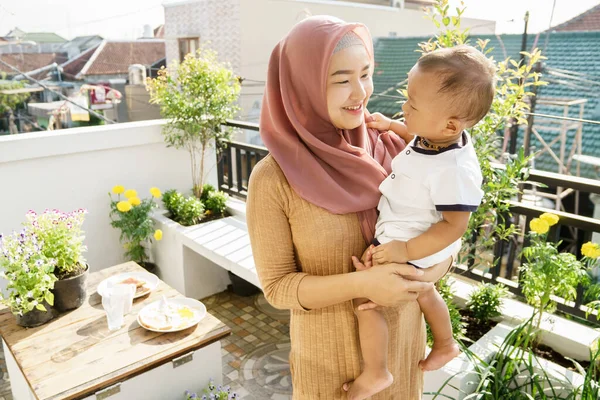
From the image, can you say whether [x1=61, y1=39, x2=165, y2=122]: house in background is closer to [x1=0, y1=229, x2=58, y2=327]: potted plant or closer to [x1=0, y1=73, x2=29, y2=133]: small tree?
[x1=0, y1=73, x2=29, y2=133]: small tree

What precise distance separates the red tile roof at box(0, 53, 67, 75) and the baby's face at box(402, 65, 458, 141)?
1390cm

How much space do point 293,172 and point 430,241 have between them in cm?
34

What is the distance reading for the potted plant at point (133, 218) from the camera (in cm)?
340

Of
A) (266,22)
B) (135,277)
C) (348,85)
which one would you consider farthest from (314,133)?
(266,22)

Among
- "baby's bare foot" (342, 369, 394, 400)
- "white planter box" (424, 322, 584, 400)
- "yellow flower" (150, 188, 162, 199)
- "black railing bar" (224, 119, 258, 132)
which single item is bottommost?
"white planter box" (424, 322, 584, 400)

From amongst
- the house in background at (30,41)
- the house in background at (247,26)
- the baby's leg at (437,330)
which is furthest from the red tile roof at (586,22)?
the house in background at (30,41)

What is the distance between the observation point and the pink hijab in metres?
1.03

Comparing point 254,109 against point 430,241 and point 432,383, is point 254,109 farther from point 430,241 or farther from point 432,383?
point 430,241

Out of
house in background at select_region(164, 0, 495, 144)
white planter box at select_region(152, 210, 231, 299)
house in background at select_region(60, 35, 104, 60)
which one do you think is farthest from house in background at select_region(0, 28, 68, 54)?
white planter box at select_region(152, 210, 231, 299)

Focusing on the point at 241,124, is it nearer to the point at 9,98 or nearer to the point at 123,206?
the point at 123,206

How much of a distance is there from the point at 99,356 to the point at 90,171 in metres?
2.00

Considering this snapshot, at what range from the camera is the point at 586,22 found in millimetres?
10594

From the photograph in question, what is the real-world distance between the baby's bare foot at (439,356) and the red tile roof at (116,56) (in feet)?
55.3

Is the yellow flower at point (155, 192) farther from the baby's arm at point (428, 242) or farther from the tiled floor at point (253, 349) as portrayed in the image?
the baby's arm at point (428, 242)
